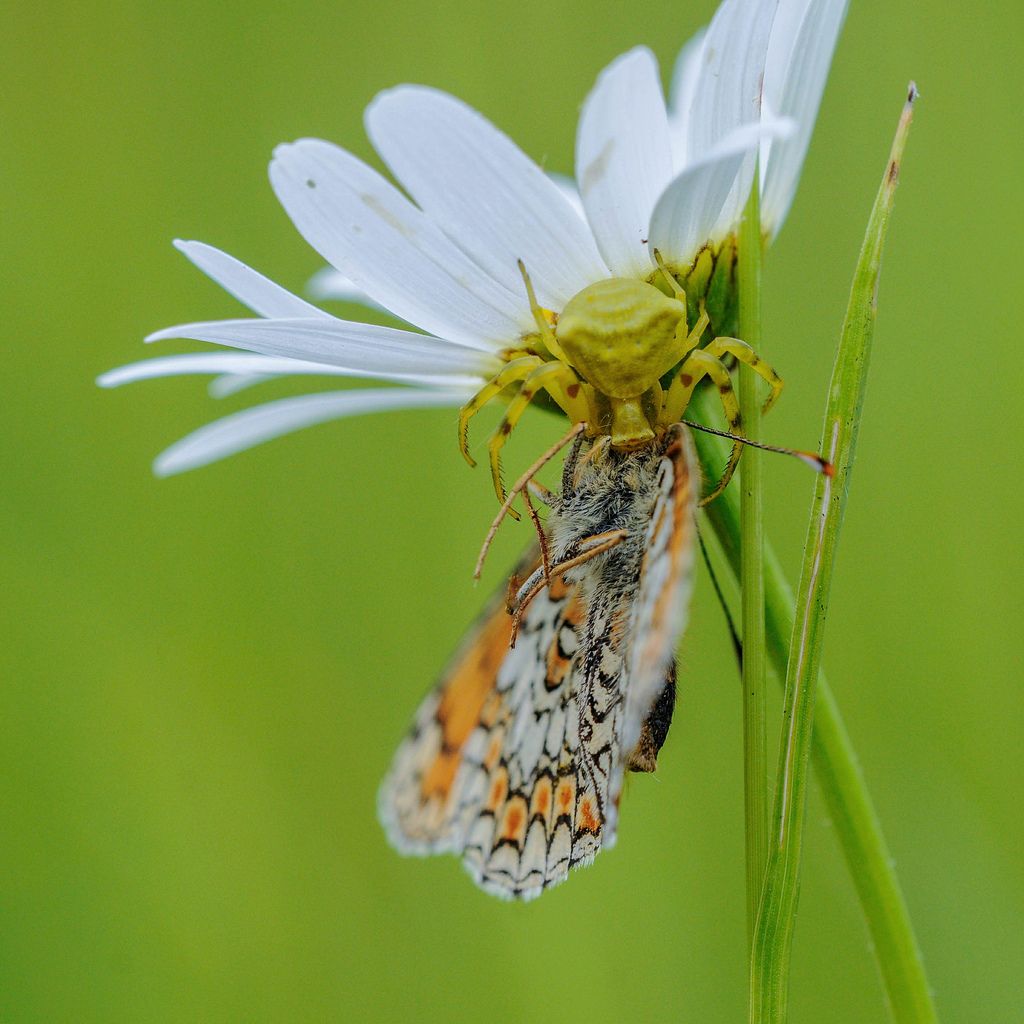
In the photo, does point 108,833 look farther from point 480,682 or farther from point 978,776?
point 978,776

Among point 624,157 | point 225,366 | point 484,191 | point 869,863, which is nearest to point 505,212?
point 484,191

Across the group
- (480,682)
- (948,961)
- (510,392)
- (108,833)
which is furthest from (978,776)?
(108,833)

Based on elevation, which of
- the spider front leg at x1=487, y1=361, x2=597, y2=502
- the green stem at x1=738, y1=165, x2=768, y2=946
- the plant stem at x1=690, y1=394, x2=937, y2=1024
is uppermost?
the spider front leg at x1=487, y1=361, x2=597, y2=502

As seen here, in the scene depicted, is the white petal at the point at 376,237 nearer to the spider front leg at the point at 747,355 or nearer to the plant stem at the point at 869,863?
the spider front leg at the point at 747,355

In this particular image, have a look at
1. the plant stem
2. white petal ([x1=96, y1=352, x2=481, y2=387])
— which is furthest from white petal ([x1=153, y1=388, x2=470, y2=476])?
the plant stem

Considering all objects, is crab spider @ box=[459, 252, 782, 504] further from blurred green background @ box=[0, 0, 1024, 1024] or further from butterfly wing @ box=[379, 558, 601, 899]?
blurred green background @ box=[0, 0, 1024, 1024]
